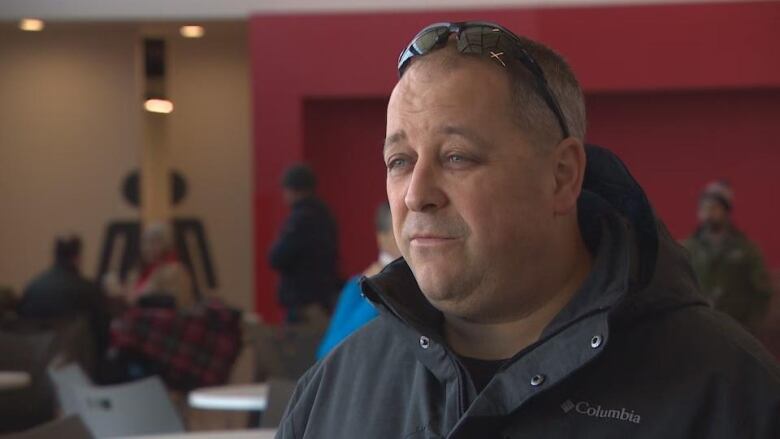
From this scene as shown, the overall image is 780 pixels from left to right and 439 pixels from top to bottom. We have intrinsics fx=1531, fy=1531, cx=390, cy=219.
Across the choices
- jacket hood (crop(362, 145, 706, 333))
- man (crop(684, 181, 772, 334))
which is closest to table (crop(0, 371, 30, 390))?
man (crop(684, 181, 772, 334))

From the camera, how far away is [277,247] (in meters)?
8.76

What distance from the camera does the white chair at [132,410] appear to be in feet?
16.4

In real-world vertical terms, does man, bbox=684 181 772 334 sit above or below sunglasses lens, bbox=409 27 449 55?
below

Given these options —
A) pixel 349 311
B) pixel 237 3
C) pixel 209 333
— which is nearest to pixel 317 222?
pixel 209 333

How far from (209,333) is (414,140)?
6360 millimetres

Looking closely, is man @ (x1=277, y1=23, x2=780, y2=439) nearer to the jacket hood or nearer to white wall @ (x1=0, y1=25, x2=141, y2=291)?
the jacket hood

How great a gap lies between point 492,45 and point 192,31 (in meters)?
11.3

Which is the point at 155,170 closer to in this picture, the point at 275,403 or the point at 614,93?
the point at 614,93

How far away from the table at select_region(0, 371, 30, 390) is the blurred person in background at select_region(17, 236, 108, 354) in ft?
7.55

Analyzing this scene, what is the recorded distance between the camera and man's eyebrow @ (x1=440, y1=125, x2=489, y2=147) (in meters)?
1.76

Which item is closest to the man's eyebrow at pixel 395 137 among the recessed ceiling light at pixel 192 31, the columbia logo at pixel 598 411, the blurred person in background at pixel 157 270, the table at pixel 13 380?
the columbia logo at pixel 598 411

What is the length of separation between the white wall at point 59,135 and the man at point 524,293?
40.8ft

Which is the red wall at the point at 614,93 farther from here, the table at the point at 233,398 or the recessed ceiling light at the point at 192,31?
the table at the point at 233,398

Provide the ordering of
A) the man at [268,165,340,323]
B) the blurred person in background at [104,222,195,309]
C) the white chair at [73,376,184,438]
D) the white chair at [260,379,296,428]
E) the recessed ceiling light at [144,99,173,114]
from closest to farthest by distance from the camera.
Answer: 1. the white chair at [260,379,296,428]
2. the white chair at [73,376,184,438]
3. the man at [268,165,340,323]
4. the blurred person in background at [104,222,195,309]
5. the recessed ceiling light at [144,99,173,114]
